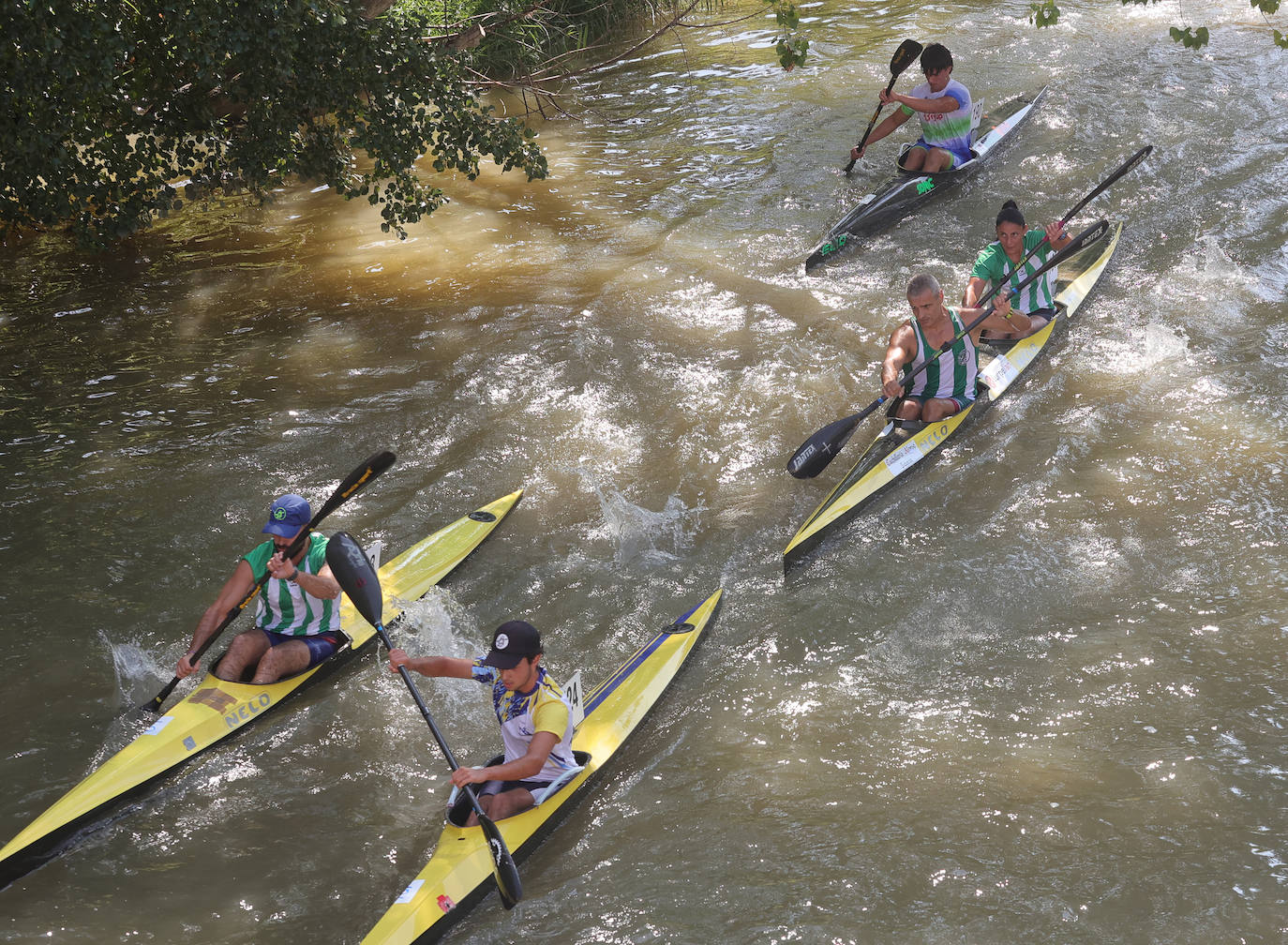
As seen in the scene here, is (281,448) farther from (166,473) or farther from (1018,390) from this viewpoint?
(1018,390)

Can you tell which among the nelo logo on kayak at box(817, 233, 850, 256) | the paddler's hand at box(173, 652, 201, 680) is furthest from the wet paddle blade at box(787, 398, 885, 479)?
the nelo logo on kayak at box(817, 233, 850, 256)

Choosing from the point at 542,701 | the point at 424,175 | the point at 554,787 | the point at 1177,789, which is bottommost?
the point at 1177,789

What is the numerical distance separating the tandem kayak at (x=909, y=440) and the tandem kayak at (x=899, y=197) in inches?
74.8

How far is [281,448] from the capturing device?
6.98m

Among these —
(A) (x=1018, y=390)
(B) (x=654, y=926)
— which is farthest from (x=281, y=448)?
(A) (x=1018, y=390)

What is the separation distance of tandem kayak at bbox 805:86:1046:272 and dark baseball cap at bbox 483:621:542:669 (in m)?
5.88

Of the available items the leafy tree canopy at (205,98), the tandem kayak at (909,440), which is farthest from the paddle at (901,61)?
the tandem kayak at (909,440)

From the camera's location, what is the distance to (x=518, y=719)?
408cm

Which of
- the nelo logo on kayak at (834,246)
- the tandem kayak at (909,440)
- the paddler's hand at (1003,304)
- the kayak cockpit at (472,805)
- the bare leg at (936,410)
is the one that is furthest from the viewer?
the nelo logo on kayak at (834,246)

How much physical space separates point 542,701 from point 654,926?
91cm

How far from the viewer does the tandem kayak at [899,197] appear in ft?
30.0

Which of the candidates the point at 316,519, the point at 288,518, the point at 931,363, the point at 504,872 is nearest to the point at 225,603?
the point at 288,518

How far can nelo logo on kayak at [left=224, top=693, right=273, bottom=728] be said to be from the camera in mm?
4699

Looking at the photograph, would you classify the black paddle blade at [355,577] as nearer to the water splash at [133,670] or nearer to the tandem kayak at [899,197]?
the water splash at [133,670]
